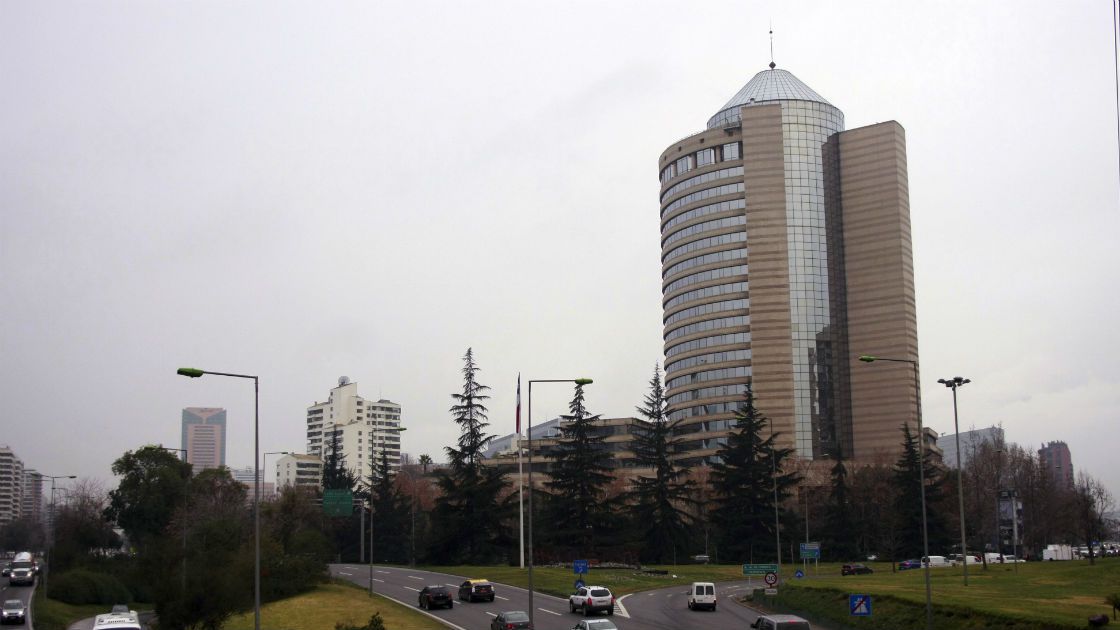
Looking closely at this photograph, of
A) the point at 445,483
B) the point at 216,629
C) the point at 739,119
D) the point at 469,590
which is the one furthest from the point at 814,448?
the point at 216,629

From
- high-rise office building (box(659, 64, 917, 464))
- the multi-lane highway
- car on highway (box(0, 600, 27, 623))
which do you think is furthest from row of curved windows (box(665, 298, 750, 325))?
car on highway (box(0, 600, 27, 623))

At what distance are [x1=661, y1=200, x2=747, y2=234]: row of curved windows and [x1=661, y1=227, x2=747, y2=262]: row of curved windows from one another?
440 centimetres

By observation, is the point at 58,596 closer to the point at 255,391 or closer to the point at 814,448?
the point at 255,391

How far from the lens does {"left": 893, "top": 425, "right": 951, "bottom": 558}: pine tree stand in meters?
102

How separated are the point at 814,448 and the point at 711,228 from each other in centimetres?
4097

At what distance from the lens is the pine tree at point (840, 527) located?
11288 centimetres

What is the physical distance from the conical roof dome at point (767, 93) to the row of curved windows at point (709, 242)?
2180cm

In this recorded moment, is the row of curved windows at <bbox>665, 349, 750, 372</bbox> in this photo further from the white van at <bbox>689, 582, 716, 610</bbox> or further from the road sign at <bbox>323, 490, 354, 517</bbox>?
the white van at <bbox>689, 582, 716, 610</bbox>

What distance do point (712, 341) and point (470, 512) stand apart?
83.5m

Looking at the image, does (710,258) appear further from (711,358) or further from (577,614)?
(577,614)

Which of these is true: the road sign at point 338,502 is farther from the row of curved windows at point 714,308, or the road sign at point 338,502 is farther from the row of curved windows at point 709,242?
the row of curved windows at point 709,242

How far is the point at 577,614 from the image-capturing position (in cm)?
5678

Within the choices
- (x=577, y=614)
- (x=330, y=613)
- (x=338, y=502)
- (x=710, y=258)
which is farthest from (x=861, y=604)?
(x=710, y=258)

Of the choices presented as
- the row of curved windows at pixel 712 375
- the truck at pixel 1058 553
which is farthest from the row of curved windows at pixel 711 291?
the truck at pixel 1058 553
